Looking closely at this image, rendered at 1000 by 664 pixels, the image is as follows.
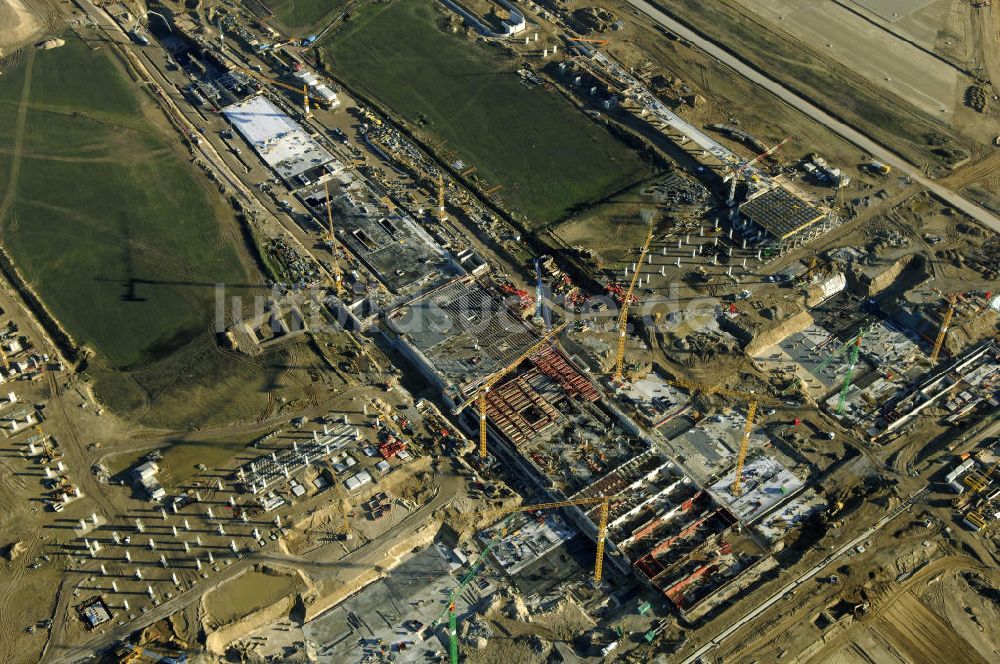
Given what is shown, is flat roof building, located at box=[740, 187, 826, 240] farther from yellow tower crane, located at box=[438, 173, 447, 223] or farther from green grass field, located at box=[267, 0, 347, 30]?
green grass field, located at box=[267, 0, 347, 30]

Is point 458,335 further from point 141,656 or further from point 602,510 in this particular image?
point 141,656

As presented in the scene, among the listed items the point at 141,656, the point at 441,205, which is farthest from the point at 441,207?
the point at 141,656

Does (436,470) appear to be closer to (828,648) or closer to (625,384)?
(625,384)

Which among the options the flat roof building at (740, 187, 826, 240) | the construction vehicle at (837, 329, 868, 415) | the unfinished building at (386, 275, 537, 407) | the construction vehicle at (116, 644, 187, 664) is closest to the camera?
the construction vehicle at (116, 644, 187, 664)

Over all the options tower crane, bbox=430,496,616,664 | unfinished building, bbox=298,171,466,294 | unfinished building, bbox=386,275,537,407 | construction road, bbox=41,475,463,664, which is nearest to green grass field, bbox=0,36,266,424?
unfinished building, bbox=298,171,466,294

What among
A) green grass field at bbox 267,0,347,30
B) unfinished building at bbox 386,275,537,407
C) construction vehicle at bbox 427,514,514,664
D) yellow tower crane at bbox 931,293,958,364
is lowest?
construction vehicle at bbox 427,514,514,664

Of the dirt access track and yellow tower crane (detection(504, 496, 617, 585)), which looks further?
the dirt access track

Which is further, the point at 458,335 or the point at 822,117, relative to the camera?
the point at 822,117
